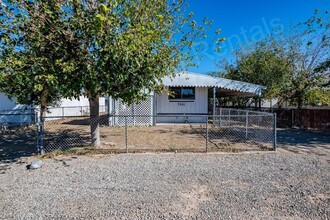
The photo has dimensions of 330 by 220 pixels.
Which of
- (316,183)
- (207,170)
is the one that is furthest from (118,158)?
(316,183)

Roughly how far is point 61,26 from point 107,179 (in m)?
3.96

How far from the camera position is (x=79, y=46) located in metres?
5.94

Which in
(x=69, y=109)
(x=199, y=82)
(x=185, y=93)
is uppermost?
(x=199, y=82)

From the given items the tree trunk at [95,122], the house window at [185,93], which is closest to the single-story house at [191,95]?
the house window at [185,93]

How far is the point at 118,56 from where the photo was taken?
523 cm

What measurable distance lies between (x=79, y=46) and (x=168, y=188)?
14.2ft

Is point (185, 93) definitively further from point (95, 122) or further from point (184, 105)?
point (95, 122)

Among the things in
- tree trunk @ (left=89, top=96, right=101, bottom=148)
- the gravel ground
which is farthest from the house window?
the gravel ground

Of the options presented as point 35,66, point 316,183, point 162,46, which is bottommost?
point 316,183

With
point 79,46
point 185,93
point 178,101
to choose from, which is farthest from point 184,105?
point 79,46

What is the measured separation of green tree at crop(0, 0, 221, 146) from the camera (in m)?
5.26

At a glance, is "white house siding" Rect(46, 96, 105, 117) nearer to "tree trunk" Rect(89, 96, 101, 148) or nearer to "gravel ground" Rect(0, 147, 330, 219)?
"tree trunk" Rect(89, 96, 101, 148)

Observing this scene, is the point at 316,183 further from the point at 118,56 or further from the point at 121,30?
the point at 121,30

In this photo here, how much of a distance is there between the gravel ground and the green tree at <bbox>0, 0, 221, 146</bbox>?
2067mm
